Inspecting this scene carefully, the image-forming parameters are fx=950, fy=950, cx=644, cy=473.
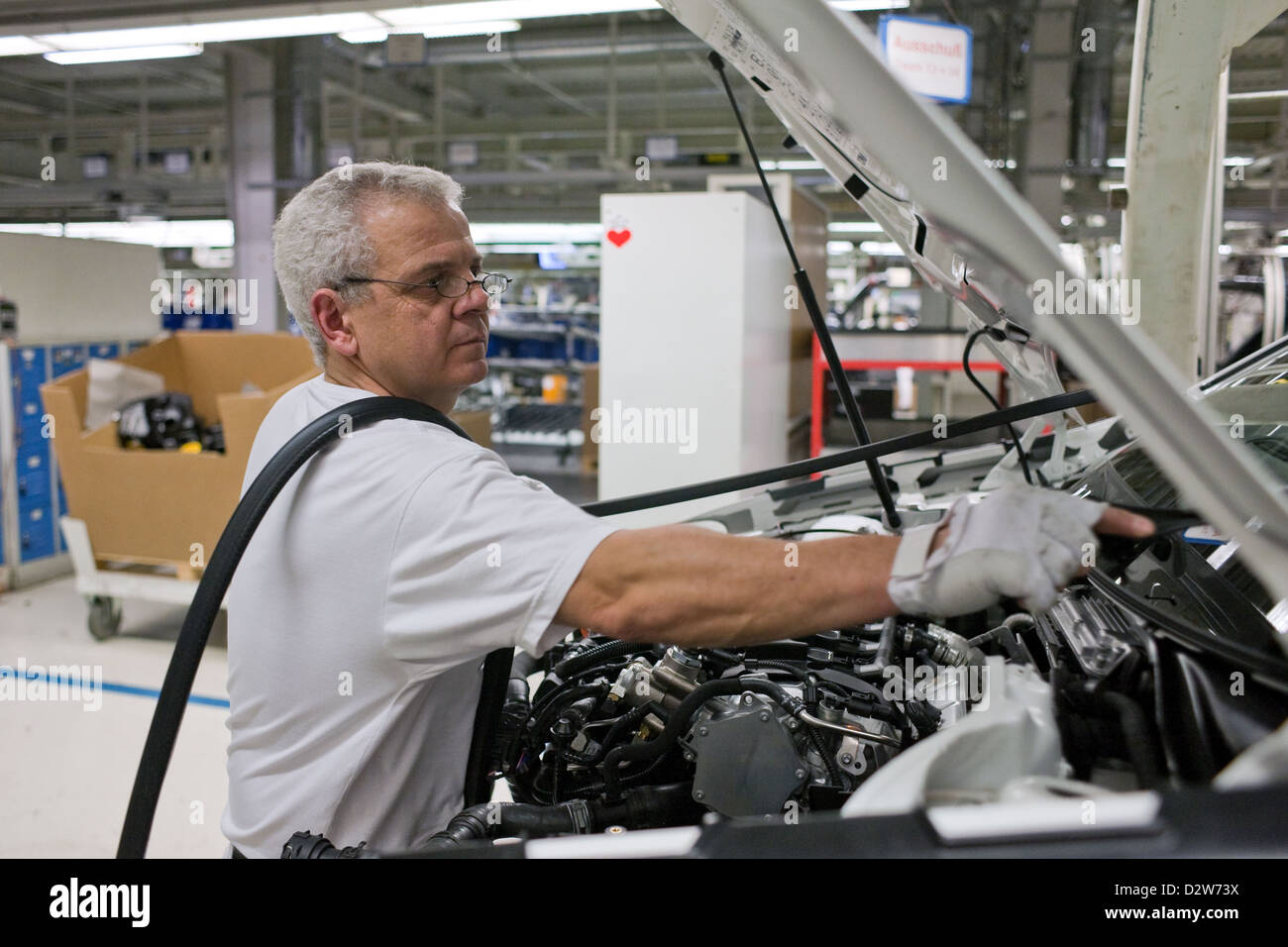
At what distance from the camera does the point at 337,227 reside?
1392 millimetres

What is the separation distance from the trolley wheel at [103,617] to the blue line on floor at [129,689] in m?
0.41

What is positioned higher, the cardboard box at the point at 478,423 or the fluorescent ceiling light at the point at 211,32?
the fluorescent ceiling light at the point at 211,32

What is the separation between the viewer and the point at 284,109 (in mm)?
8344

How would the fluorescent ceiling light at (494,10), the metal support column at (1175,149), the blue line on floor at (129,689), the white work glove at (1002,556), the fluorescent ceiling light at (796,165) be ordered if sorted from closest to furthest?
the white work glove at (1002,556)
the metal support column at (1175,149)
the blue line on floor at (129,689)
the fluorescent ceiling light at (494,10)
the fluorescent ceiling light at (796,165)

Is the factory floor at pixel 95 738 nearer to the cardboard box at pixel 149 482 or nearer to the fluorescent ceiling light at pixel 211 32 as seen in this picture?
the cardboard box at pixel 149 482

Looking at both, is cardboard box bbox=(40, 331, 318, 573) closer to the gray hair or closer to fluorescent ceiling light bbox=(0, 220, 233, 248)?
the gray hair

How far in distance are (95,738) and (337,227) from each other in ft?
10.4

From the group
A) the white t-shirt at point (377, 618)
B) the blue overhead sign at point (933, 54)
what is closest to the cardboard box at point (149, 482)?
the white t-shirt at point (377, 618)

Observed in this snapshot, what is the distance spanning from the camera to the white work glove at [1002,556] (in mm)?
981

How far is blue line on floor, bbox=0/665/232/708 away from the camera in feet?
13.4

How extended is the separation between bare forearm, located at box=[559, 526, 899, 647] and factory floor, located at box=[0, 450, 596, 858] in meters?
1.73

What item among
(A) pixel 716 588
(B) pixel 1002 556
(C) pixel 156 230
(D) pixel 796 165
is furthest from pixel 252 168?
(B) pixel 1002 556

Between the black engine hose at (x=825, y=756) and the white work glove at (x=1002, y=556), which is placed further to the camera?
the black engine hose at (x=825, y=756)
